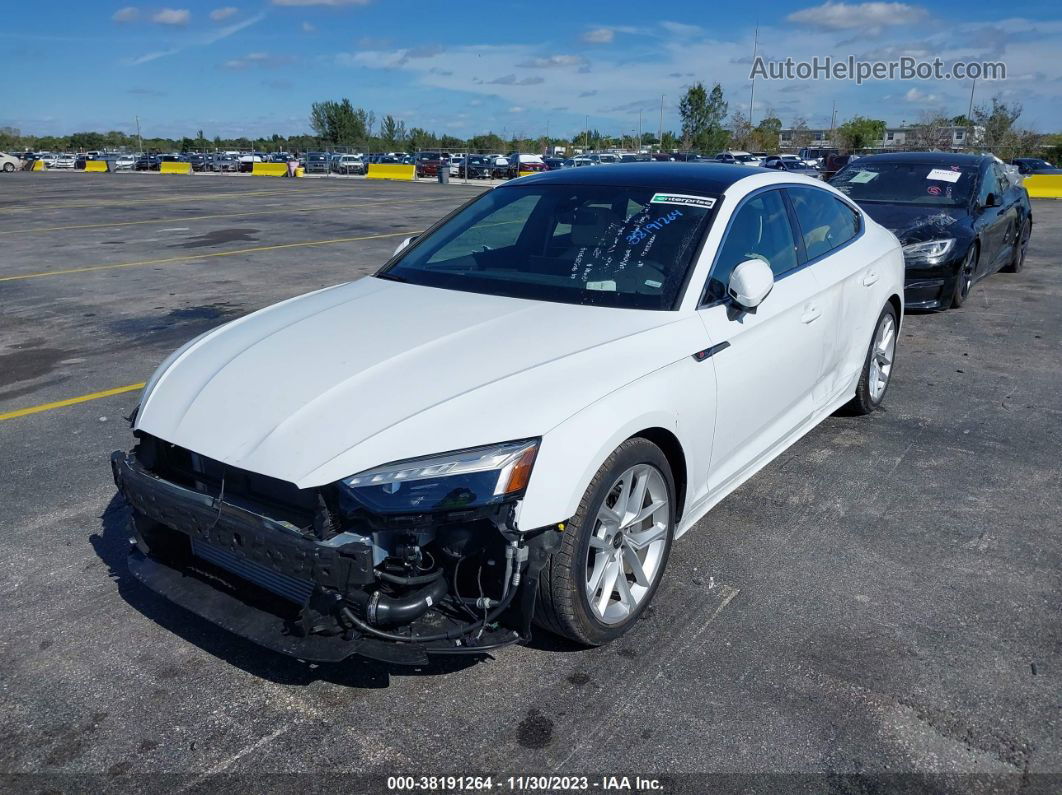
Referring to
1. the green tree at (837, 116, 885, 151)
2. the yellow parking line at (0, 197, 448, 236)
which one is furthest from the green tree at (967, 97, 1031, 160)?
the yellow parking line at (0, 197, 448, 236)

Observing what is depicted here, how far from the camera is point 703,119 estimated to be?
70750 millimetres

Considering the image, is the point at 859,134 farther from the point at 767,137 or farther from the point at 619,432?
the point at 619,432

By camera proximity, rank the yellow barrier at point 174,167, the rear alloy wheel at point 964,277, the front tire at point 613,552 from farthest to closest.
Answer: the yellow barrier at point 174,167 < the rear alloy wheel at point 964,277 < the front tire at point 613,552

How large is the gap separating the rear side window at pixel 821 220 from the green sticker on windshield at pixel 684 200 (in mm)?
874

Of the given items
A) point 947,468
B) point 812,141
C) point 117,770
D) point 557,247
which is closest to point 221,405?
point 117,770

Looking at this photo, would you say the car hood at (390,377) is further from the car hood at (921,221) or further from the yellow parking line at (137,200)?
the yellow parking line at (137,200)

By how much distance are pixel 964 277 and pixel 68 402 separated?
328 inches

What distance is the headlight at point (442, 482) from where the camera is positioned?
2596mm

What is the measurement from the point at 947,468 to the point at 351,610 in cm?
369

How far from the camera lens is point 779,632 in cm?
331

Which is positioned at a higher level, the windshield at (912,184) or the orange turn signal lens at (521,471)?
the windshield at (912,184)

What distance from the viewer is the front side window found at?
380 cm

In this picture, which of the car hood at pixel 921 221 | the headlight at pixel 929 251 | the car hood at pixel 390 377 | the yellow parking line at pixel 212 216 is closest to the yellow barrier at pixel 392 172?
the yellow parking line at pixel 212 216

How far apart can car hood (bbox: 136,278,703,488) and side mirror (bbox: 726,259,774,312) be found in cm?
24
